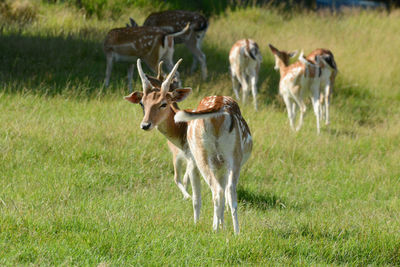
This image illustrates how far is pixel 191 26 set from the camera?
15.4 m

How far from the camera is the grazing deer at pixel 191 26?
14.9 m

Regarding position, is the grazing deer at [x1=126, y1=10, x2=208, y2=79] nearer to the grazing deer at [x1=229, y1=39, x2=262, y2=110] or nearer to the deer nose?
the grazing deer at [x1=229, y1=39, x2=262, y2=110]

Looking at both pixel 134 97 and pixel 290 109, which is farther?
pixel 290 109

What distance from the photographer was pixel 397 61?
1647cm

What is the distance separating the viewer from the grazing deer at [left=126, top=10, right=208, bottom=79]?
585 inches

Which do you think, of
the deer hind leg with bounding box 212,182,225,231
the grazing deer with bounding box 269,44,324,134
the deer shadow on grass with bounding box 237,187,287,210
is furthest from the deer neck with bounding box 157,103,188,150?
the grazing deer with bounding box 269,44,324,134

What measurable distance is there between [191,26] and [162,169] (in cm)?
743

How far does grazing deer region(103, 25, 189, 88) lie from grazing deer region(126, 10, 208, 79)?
137cm

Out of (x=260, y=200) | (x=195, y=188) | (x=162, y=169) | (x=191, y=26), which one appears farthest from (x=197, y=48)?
(x=195, y=188)

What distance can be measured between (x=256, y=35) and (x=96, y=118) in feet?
28.6

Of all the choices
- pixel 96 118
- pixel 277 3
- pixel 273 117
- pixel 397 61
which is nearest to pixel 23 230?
pixel 96 118

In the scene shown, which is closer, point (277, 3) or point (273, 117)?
point (273, 117)

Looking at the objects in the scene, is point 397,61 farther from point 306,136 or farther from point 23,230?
point 23,230

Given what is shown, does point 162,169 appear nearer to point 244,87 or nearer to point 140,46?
point 244,87
